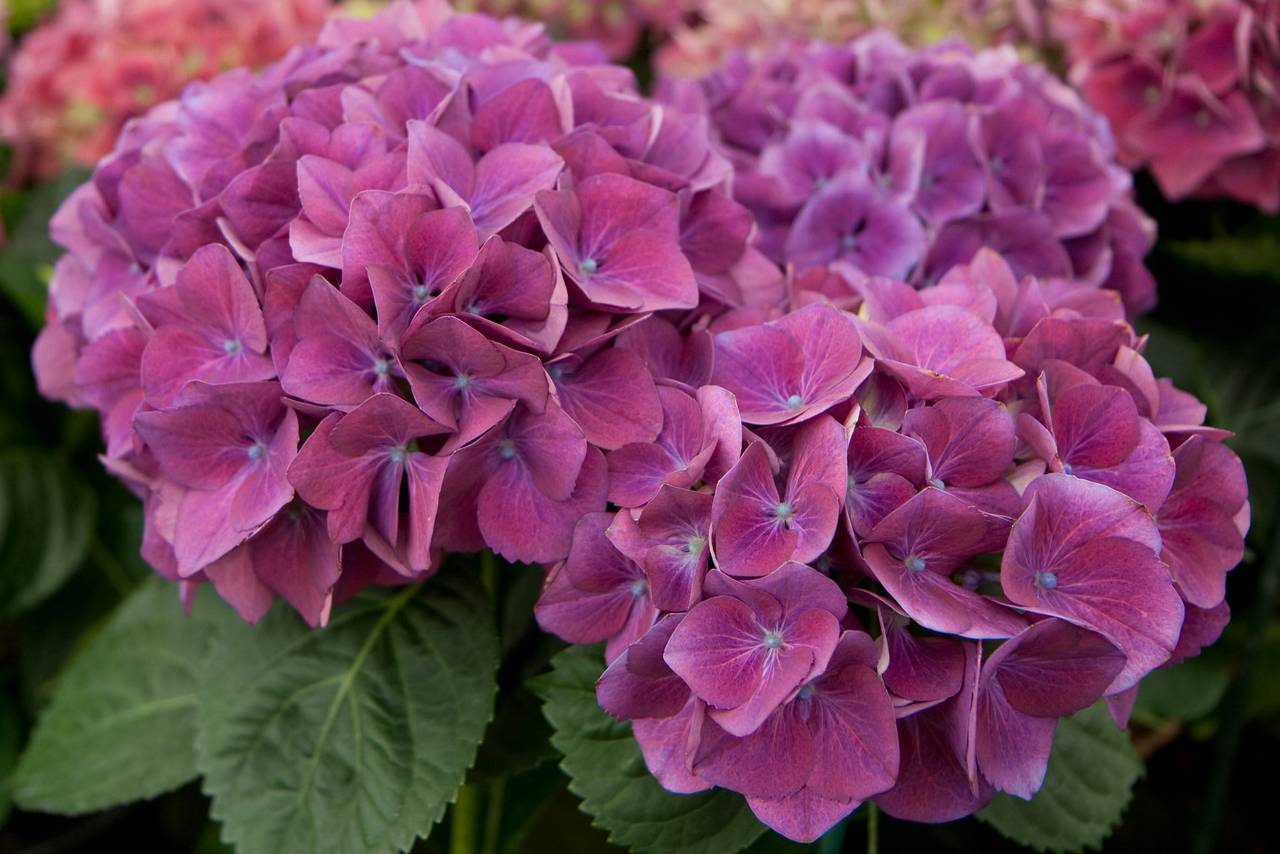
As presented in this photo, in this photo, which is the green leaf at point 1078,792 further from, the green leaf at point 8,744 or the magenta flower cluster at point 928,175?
the green leaf at point 8,744

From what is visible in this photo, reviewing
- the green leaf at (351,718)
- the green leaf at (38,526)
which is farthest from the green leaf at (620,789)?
the green leaf at (38,526)

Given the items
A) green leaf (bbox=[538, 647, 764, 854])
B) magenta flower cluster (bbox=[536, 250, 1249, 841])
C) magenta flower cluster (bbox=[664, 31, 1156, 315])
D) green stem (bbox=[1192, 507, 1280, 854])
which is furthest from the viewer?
green stem (bbox=[1192, 507, 1280, 854])

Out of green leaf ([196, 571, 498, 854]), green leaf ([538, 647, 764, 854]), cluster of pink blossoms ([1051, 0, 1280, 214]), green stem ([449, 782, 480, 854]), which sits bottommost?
green stem ([449, 782, 480, 854])

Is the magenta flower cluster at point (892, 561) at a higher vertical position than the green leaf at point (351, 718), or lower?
higher

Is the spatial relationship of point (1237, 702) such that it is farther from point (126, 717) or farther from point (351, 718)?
point (126, 717)

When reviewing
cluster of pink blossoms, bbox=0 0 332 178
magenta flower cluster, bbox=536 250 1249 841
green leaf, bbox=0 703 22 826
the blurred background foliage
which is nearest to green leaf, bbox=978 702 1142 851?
magenta flower cluster, bbox=536 250 1249 841

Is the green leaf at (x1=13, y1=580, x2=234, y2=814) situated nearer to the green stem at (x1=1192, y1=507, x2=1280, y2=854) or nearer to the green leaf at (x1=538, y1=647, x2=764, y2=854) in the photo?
the green leaf at (x1=538, y1=647, x2=764, y2=854)

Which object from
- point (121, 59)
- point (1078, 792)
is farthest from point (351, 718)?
point (121, 59)
